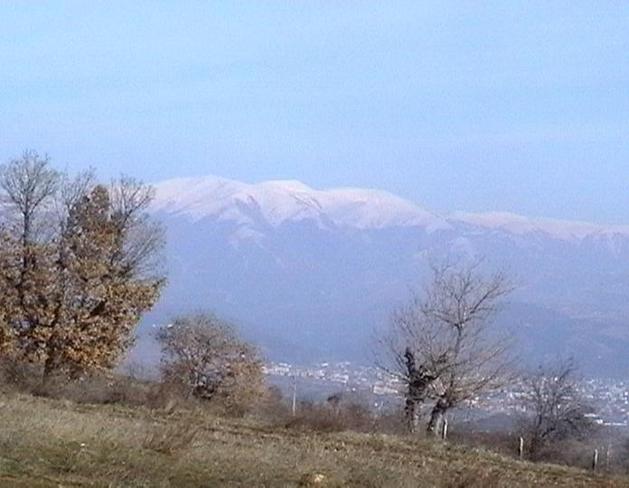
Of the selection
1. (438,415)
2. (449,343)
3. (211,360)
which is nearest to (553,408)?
(449,343)

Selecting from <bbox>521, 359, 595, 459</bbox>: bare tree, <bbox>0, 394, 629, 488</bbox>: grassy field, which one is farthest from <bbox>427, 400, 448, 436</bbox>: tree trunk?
<bbox>0, 394, 629, 488</bbox>: grassy field

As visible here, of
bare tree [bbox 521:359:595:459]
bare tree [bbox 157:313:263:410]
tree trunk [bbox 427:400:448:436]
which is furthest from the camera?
bare tree [bbox 157:313:263:410]

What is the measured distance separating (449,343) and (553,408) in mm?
11081

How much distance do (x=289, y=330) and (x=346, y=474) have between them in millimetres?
163987

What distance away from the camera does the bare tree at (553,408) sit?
58094 millimetres

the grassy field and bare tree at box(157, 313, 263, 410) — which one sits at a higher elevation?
bare tree at box(157, 313, 263, 410)

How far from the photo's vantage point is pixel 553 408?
60.6 m

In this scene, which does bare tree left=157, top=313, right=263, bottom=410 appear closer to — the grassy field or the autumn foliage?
the autumn foliage

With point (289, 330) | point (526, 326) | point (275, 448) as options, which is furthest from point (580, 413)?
point (289, 330)

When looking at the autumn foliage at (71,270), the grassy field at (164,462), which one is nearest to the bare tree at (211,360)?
the autumn foliage at (71,270)

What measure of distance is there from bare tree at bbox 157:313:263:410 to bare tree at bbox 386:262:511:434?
8666 mm

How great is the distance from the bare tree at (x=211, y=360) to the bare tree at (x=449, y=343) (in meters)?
8.67

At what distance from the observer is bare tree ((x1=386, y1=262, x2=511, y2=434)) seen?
5078cm

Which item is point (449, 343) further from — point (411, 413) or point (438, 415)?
point (411, 413)
